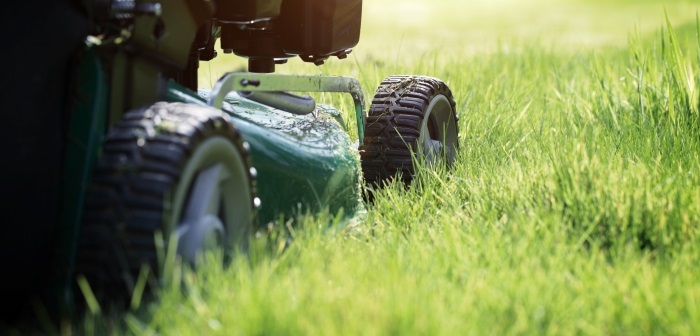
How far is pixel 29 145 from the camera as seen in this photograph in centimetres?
180

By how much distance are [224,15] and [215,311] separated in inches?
44.4

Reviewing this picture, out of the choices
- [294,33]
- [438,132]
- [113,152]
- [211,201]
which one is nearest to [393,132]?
[438,132]

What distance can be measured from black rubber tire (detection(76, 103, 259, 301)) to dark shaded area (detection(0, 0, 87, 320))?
9cm

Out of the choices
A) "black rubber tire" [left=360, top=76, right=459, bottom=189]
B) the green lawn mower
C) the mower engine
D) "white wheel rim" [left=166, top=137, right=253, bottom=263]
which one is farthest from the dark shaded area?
"black rubber tire" [left=360, top=76, right=459, bottom=189]

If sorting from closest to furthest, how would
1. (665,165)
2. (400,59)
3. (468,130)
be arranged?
(665,165) → (468,130) → (400,59)

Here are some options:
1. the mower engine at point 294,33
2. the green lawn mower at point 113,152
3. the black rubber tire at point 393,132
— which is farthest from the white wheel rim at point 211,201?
the black rubber tire at point 393,132

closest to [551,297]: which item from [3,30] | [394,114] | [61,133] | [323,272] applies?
[323,272]

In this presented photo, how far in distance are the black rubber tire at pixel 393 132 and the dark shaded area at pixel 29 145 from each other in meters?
1.36

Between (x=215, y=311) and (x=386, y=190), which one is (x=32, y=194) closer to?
(x=215, y=311)

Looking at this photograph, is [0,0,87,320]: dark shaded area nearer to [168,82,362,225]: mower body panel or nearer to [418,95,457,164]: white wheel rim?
[168,82,362,225]: mower body panel

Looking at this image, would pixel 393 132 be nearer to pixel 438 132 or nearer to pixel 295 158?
pixel 438 132

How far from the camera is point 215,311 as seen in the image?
167 centimetres

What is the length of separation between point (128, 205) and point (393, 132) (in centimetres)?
147

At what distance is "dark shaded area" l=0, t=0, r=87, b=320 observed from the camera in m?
1.78
